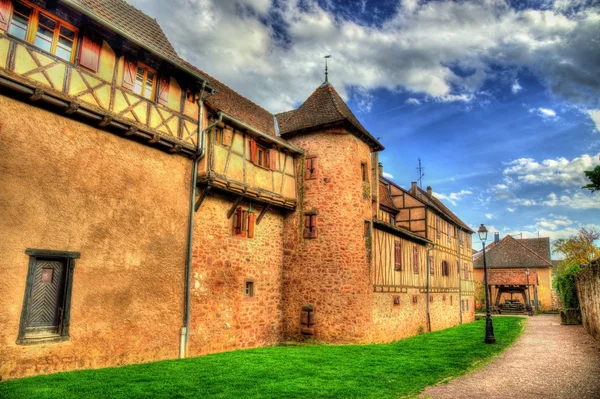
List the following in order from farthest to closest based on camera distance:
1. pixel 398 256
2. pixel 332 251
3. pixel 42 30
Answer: pixel 398 256, pixel 332 251, pixel 42 30

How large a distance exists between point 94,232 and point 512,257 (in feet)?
142

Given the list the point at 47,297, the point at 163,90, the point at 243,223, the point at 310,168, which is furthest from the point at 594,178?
the point at 47,297

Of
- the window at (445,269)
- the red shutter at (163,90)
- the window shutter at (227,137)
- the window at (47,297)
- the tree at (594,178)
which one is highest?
the red shutter at (163,90)

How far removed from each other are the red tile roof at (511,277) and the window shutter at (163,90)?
37949mm

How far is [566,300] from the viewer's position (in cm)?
2361

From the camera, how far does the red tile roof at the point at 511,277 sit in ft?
132

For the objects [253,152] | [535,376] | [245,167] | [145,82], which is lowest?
[535,376]

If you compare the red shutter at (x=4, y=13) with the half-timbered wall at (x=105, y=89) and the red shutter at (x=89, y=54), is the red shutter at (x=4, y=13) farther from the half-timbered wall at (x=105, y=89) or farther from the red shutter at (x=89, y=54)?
the red shutter at (x=89, y=54)

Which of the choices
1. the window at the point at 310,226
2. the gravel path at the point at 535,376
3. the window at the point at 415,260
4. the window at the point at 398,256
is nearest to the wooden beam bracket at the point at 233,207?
the window at the point at 310,226

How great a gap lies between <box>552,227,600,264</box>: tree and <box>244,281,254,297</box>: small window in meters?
39.4

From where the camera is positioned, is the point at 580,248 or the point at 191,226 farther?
the point at 580,248

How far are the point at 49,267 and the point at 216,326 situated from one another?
517 cm

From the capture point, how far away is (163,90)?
11117mm

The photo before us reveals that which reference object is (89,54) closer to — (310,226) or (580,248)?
(310,226)
